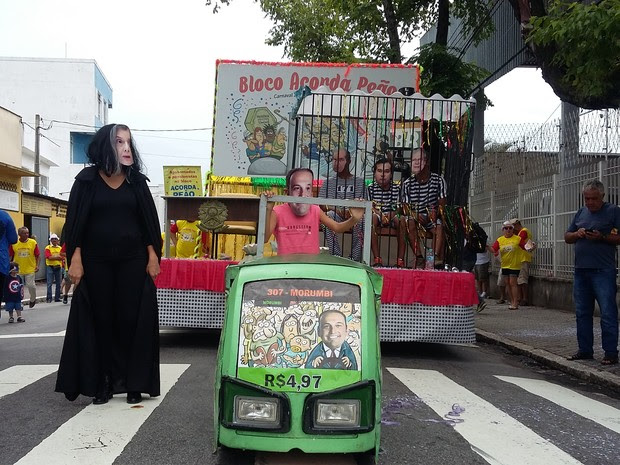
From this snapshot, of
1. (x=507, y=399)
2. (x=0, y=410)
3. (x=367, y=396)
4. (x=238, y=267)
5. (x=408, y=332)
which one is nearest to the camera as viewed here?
(x=367, y=396)

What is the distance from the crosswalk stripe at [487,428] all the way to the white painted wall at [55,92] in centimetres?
5061

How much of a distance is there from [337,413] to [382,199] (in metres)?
5.02

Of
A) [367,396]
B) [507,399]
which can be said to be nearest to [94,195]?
[367,396]

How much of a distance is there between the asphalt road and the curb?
0.10 m

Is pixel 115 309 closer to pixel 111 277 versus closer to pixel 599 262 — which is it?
pixel 111 277

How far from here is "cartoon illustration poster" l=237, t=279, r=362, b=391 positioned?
3.55 m

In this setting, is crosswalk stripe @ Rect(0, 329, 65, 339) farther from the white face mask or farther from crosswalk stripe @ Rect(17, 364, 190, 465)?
the white face mask

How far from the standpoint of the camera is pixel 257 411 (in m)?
3.52

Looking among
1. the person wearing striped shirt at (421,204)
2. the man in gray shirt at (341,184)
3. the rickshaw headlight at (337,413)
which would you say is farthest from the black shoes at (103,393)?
the person wearing striped shirt at (421,204)

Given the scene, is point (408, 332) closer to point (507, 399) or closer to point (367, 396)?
point (507, 399)

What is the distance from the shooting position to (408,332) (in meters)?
7.46

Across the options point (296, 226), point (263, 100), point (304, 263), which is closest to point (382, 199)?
point (296, 226)

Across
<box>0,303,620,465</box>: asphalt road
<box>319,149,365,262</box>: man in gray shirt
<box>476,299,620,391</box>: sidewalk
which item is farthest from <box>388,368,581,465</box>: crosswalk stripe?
<box>319,149,365,262</box>: man in gray shirt

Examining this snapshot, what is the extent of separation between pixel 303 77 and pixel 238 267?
7755mm
